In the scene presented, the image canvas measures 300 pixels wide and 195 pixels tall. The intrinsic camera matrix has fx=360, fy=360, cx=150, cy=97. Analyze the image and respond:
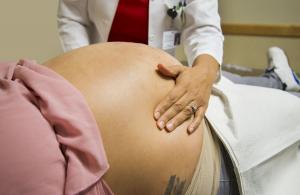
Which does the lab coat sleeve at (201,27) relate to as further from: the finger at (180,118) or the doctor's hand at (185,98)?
the finger at (180,118)

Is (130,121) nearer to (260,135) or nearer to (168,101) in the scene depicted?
(168,101)

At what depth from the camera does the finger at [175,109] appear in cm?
77

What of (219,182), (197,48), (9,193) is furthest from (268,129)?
(9,193)

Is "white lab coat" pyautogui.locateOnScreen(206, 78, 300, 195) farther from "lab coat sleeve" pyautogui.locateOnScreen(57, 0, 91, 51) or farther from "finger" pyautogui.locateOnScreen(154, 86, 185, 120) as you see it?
"lab coat sleeve" pyautogui.locateOnScreen(57, 0, 91, 51)

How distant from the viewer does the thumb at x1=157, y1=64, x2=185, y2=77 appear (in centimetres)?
85

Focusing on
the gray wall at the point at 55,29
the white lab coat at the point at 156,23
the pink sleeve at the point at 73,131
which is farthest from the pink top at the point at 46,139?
the gray wall at the point at 55,29

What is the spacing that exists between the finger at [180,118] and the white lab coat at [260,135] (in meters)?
0.07

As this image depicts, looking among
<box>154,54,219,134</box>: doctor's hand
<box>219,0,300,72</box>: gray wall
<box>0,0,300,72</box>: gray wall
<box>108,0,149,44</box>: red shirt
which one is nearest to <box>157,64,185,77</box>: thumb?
<box>154,54,219,134</box>: doctor's hand

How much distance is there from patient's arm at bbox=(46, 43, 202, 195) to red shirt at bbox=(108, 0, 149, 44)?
420mm

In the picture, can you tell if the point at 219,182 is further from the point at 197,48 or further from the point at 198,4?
the point at 198,4

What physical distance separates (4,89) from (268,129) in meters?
0.62

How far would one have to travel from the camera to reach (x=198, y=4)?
1221 millimetres

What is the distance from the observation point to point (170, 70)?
→ 0.87m

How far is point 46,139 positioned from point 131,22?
756 mm
